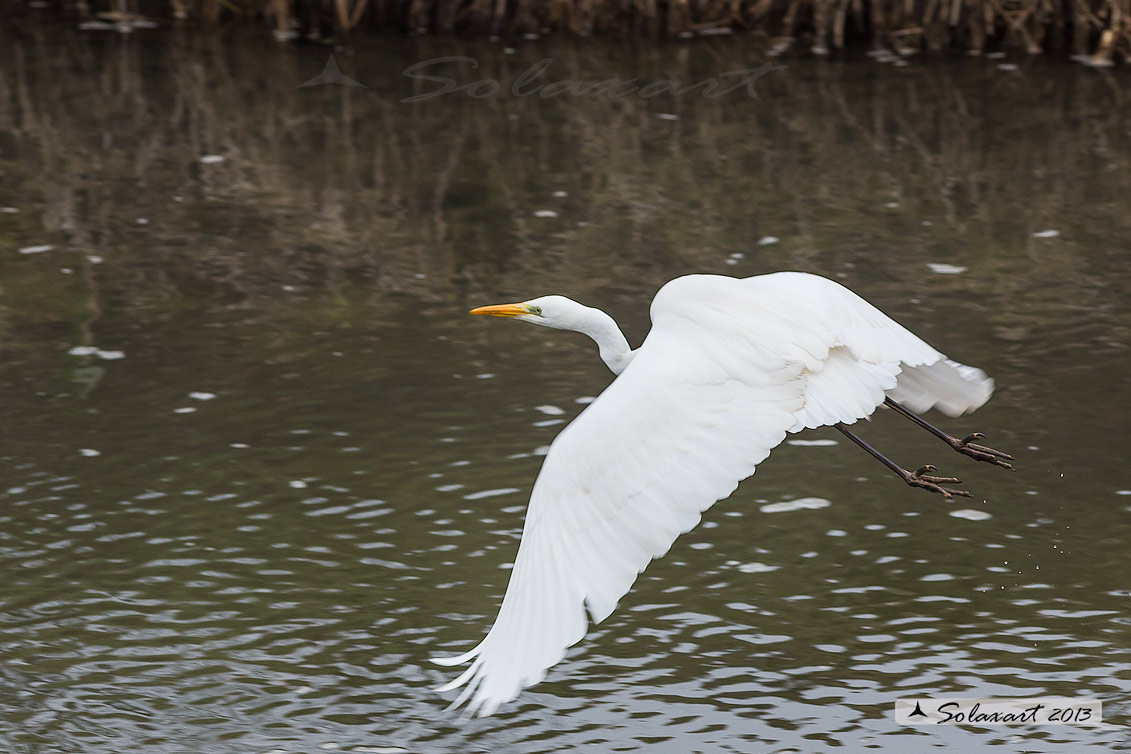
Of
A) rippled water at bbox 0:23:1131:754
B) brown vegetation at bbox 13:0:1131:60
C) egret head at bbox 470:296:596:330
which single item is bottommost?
rippled water at bbox 0:23:1131:754

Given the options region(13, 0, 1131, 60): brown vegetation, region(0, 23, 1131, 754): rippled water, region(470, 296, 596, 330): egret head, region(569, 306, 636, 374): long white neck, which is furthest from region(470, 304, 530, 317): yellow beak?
region(13, 0, 1131, 60): brown vegetation

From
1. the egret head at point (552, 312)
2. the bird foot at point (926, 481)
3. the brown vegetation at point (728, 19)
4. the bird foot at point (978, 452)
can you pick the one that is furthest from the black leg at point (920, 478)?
the brown vegetation at point (728, 19)

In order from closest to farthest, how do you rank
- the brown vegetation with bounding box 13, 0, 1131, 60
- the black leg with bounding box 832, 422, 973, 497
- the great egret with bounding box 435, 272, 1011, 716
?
1. the great egret with bounding box 435, 272, 1011, 716
2. the black leg with bounding box 832, 422, 973, 497
3. the brown vegetation with bounding box 13, 0, 1131, 60

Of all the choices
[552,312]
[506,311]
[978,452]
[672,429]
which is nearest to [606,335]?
[552,312]

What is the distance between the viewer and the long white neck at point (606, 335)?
402 cm

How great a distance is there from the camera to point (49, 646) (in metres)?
4.12

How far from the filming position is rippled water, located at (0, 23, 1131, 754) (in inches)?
155

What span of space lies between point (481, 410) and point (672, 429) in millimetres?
2433

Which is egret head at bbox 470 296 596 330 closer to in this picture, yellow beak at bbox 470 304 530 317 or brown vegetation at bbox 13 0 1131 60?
yellow beak at bbox 470 304 530 317

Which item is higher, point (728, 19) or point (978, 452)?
point (728, 19)

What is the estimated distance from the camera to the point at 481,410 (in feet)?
18.1

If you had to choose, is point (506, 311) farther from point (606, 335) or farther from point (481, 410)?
point (481, 410)

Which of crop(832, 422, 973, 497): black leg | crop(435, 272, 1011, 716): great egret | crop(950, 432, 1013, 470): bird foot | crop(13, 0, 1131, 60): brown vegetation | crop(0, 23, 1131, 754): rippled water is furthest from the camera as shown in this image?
crop(13, 0, 1131, 60): brown vegetation

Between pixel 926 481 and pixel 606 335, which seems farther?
pixel 926 481
